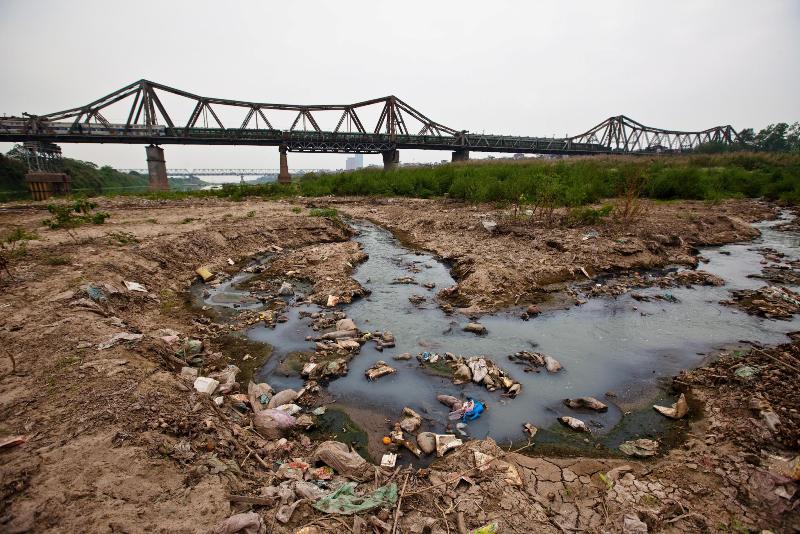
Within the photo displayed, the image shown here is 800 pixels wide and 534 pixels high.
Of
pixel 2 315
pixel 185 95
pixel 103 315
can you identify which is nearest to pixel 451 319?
pixel 103 315

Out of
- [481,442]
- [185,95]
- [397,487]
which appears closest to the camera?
[397,487]

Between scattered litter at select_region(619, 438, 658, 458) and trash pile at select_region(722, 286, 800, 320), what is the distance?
4131mm

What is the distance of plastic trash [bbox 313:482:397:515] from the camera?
2.12 m

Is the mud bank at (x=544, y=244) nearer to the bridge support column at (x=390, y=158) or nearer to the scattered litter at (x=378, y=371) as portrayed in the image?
the scattered litter at (x=378, y=371)

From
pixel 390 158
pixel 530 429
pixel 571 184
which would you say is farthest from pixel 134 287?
pixel 390 158

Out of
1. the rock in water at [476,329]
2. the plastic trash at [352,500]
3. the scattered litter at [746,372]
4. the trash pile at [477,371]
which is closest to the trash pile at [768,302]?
the scattered litter at [746,372]

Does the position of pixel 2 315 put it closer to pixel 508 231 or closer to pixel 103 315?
pixel 103 315

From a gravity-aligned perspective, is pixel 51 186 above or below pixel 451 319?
above

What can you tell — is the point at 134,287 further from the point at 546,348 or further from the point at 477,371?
the point at 546,348

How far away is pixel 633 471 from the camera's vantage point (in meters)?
2.57

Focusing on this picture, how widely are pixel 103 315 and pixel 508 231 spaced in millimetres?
8497

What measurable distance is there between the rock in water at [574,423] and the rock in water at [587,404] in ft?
0.78

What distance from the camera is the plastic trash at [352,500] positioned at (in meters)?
2.12

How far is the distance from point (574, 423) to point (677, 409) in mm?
1039
